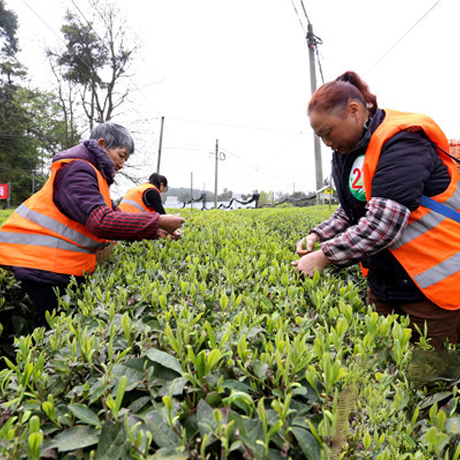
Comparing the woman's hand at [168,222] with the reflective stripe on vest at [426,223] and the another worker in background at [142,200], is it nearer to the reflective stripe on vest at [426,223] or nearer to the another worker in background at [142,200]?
the reflective stripe on vest at [426,223]

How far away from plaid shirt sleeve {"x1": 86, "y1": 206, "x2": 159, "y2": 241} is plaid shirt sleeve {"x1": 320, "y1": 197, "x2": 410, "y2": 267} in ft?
4.14

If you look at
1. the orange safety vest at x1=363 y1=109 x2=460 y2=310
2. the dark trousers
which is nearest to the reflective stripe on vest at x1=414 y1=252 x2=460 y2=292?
the orange safety vest at x1=363 y1=109 x2=460 y2=310

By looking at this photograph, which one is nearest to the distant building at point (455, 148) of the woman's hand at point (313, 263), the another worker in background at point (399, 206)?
the another worker in background at point (399, 206)

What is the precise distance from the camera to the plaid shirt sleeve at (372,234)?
5.68 ft

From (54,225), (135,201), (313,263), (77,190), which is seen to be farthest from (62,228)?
(135,201)

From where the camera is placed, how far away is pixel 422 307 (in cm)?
197

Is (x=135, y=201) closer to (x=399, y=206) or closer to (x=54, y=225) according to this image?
(x=54, y=225)

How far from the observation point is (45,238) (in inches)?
93.0

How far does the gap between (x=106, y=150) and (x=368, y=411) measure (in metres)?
2.71

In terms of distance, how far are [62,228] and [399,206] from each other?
2185mm

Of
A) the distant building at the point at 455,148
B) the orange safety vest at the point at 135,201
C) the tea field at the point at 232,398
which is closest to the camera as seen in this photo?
the tea field at the point at 232,398

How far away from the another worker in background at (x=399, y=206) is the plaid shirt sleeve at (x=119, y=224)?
1.14m

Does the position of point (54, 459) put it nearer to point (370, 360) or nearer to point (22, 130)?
point (370, 360)

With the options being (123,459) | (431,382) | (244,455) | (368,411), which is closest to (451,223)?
(431,382)
